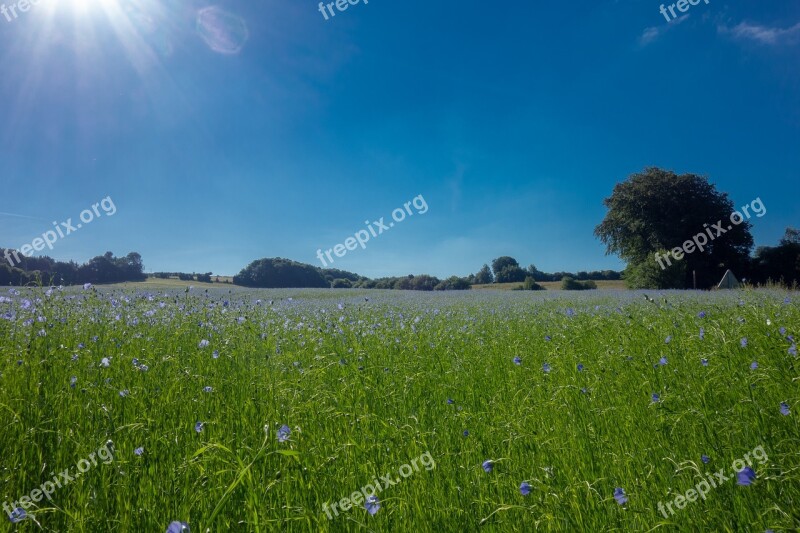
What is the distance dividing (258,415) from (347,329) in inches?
130

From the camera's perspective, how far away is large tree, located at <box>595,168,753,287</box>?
124 ft

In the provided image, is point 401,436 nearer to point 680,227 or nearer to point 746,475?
point 746,475

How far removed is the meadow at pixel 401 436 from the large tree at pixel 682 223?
38816 millimetres

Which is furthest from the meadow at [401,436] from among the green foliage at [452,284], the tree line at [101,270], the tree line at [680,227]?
the green foliage at [452,284]

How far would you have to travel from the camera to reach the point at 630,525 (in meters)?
1.88

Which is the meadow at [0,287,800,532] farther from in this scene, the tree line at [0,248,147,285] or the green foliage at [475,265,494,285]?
the green foliage at [475,265,494,285]

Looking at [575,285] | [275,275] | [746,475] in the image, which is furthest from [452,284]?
[746,475]

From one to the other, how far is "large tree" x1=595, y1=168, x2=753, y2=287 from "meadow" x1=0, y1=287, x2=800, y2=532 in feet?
127

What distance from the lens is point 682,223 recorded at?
125 ft

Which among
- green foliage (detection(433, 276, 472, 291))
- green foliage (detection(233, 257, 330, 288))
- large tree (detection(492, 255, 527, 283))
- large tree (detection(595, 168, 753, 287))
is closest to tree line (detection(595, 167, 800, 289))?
large tree (detection(595, 168, 753, 287))

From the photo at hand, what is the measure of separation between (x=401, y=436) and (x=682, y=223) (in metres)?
45.3

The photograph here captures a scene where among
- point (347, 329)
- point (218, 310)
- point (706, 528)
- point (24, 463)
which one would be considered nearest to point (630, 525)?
point (706, 528)

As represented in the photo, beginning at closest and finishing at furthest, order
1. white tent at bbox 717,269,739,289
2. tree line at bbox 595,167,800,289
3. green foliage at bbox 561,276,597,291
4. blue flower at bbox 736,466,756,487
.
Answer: blue flower at bbox 736,466,756,487, white tent at bbox 717,269,739,289, tree line at bbox 595,167,800,289, green foliage at bbox 561,276,597,291

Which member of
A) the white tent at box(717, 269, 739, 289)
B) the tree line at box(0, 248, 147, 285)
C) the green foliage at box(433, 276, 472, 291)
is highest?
the tree line at box(0, 248, 147, 285)
